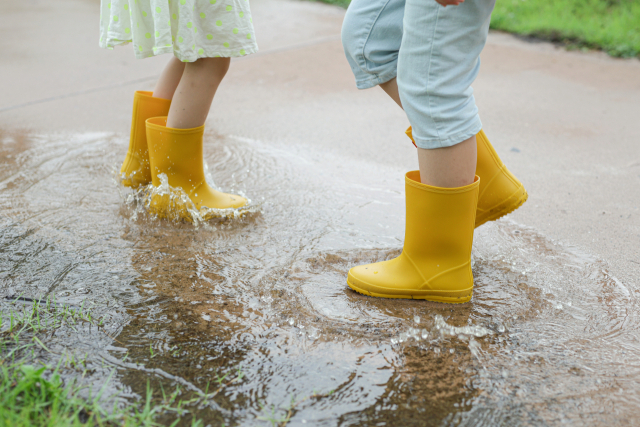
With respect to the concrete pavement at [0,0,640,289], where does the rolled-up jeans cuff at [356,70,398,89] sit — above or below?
above

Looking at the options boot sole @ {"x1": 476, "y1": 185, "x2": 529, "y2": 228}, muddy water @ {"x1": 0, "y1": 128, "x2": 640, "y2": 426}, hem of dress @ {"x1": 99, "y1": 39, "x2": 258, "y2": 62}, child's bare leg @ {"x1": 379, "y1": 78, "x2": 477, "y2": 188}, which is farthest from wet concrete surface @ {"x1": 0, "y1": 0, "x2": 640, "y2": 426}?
hem of dress @ {"x1": 99, "y1": 39, "x2": 258, "y2": 62}

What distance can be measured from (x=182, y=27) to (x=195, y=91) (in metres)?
0.23

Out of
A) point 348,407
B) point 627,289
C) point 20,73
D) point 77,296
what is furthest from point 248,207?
point 20,73

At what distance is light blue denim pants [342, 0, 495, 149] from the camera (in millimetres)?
1341

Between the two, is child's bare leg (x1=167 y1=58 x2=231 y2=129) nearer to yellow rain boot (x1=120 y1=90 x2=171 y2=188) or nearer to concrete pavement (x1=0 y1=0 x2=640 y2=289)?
yellow rain boot (x1=120 y1=90 x2=171 y2=188)

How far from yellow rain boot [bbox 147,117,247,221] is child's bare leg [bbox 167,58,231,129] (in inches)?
1.6

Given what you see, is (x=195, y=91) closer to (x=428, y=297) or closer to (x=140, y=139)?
(x=140, y=139)

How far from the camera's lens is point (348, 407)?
1.19 metres

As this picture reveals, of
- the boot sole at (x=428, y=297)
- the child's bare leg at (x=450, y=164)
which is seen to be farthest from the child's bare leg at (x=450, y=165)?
the boot sole at (x=428, y=297)

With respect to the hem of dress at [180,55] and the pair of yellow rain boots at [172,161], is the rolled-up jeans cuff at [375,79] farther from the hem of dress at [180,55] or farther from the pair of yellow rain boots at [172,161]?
the pair of yellow rain boots at [172,161]

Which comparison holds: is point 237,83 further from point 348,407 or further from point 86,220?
point 348,407

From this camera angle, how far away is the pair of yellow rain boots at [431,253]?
152 cm

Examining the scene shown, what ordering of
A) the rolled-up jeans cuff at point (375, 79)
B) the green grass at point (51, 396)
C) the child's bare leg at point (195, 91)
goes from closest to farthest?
1. the green grass at point (51, 396)
2. the rolled-up jeans cuff at point (375, 79)
3. the child's bare leg at point (195, 91)

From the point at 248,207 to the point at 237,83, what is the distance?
6.36 feet
